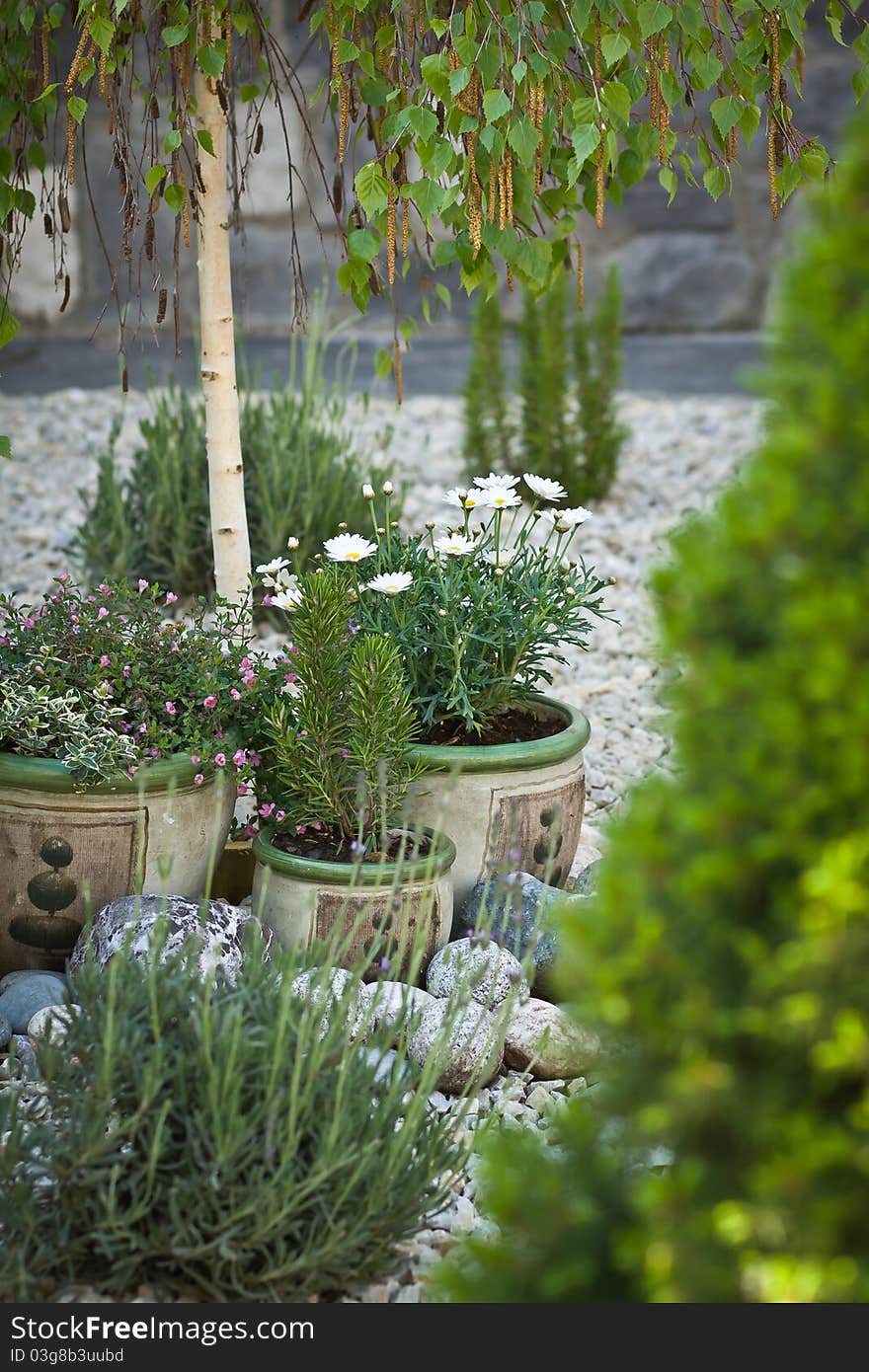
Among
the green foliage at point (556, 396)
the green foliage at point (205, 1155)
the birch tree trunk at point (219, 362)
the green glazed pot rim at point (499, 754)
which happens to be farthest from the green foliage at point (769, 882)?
the green foliage at point (556, 396)

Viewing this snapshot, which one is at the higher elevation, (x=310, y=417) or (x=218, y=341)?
(x=218, y=341)

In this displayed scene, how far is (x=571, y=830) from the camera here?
243 centimetres

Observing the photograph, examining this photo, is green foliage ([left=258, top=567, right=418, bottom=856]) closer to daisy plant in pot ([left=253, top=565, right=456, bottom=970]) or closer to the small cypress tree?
daisy plant in pot ([left=253, top=565, right=456, bottom=970])

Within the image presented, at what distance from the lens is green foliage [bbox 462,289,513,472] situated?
5020mm

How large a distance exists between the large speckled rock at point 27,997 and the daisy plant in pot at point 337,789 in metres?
0.32

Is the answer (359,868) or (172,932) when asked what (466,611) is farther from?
(172,932)

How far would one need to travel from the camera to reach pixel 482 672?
2.40 metres

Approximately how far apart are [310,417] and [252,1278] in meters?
3.30

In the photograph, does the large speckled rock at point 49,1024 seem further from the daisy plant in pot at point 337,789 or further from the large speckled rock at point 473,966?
the large speckled rock at point 473,966

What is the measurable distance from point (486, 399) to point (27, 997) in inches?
136

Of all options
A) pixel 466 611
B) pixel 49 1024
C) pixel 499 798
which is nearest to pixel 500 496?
pixel 466 611

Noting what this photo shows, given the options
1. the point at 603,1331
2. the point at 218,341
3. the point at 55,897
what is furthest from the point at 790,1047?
the point at 218,341

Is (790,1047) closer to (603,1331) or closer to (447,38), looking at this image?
(603,1331)

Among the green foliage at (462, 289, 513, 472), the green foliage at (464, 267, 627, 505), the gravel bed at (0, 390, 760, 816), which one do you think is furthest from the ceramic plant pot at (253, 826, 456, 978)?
the green foliage at (462, 289, 513, 472)
